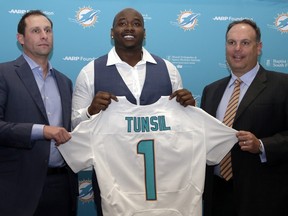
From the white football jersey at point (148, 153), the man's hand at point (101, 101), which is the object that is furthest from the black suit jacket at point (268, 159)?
the man's hand at point (101, 101)

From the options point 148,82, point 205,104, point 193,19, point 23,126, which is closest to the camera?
point 23,126

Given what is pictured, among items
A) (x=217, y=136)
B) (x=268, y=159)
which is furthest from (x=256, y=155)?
(x=217, y=136)

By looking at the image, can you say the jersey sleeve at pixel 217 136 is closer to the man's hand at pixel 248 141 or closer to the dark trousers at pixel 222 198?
the man's hand at pixel 248 141

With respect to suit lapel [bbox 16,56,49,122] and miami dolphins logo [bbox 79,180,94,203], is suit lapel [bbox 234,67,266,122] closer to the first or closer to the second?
suit lapel [bbox 16,56,49,122]

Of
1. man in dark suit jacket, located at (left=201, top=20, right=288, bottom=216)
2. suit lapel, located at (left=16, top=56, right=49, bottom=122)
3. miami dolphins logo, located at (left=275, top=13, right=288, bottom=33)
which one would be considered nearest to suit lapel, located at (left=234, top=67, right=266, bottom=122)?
man in dark suit jacket, located at (left=201, top=20, right=288, bottom=216)

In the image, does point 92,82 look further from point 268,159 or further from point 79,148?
point 268,159

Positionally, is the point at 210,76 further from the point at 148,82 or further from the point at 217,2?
the point at 148,82

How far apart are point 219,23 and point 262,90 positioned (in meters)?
1.27

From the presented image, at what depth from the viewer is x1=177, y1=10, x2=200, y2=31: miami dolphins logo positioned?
9.36 ft

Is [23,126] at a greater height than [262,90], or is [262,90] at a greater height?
[262,90]

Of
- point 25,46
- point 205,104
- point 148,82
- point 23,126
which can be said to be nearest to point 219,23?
point 205,104

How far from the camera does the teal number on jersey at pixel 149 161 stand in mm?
1621

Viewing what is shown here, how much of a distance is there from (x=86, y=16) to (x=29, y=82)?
45.3 inches

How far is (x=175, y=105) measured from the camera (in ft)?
5.50
